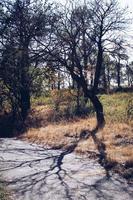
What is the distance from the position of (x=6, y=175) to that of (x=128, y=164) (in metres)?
3.34

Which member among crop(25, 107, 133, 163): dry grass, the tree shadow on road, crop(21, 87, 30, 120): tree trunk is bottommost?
the tree shadow on road

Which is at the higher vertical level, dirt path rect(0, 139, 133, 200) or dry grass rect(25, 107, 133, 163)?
dry grass rect(25, 107, 133, 163)

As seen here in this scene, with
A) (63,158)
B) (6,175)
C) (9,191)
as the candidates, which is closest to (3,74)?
(63,158)

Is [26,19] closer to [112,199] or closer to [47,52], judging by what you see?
[47,52]

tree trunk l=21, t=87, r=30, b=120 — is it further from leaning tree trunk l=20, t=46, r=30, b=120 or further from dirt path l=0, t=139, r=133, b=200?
dirt path l=0, t=139, r=133, b=200

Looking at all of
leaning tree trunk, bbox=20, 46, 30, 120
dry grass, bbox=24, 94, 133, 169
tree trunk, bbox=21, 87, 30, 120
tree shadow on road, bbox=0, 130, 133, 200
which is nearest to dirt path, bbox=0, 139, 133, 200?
tree shadow on road, bbox=0, 130, 133, 200

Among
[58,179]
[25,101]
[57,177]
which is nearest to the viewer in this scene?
[58,179]

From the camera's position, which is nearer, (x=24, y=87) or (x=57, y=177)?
(x=57, y=177)

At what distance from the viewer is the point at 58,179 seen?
444 inches

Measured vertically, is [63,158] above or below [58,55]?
below

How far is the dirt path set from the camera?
9567mm

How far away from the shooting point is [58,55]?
1014 inches

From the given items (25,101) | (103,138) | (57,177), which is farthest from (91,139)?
(25,101)

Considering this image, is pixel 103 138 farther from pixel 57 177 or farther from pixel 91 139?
pixel 57 177
